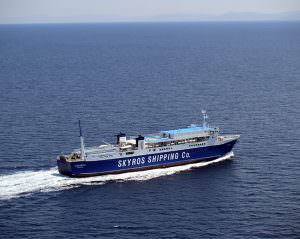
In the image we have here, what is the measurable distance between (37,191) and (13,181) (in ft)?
26.3

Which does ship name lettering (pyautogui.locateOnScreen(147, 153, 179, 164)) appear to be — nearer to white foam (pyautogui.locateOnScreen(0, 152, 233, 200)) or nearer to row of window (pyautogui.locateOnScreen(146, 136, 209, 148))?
white foam (pyautogui.locateOnScreen(0, 152, 233, 200))

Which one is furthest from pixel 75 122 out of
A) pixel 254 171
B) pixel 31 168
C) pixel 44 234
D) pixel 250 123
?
pixel 44 234

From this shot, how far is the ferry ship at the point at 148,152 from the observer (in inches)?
5157

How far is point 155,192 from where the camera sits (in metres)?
120

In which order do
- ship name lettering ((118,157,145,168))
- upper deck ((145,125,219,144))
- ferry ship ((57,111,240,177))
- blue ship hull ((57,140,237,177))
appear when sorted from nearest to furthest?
blue ship hull ((57,140,237,177)) → ferry ship ((57,111,240,177)) → ship name lettering ((118,157,145,168)) → upper deck ((145,125,219,144))

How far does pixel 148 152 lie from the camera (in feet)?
452

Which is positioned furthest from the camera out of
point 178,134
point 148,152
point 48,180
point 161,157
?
point 178,134

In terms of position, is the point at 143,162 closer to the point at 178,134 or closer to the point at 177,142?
the point at 177,142

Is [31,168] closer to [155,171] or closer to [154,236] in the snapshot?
[155,171]

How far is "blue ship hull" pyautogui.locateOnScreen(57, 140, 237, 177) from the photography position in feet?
426

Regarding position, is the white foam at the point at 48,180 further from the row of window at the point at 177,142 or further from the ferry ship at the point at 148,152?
the row of window at the point at 177,142

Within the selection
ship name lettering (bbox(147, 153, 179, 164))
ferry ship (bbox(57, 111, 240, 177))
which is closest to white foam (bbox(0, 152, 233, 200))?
ferry ship (bbox(57, 111, 240, 177))

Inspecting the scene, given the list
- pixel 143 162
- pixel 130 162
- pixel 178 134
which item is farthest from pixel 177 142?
pixel 130 162

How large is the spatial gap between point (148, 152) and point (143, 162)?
284 centimetres
